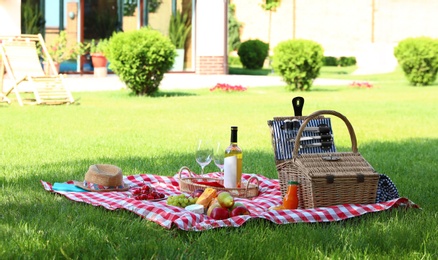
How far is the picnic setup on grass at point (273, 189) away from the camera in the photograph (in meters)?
4.27

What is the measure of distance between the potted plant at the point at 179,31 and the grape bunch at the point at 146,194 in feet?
61.7

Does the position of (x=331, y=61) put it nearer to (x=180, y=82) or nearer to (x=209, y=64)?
(x=209, y=64)

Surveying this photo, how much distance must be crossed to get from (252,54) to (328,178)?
2535 centimetres

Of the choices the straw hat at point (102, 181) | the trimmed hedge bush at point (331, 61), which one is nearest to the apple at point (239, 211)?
the straw hat at point (102, 181)

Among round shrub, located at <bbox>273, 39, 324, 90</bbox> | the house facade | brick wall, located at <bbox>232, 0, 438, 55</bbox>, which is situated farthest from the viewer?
brick wall, located at <bbox>232, 0, 438, 55</bbox>

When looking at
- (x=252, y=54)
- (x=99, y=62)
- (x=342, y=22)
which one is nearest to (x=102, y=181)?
(x=99, y=62)

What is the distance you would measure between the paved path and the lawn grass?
2.48 meters

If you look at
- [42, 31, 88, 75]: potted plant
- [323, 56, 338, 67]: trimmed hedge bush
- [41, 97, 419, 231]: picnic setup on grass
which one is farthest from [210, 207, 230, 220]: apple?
[323, 56, 338, 67]: trimmed hedge bush

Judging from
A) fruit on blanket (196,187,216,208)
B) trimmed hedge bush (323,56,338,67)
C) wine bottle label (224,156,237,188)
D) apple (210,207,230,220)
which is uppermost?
trimmed hedge bush (323,56,338,67)

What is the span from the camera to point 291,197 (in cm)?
457

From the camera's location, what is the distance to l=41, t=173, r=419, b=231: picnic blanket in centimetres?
406

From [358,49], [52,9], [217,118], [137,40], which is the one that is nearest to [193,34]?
[52,9]

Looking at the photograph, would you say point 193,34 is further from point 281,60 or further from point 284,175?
point 284,175

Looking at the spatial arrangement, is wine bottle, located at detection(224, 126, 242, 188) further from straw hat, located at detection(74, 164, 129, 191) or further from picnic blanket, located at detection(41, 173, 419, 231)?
straw hat, located at detection(74, 164, 129, 191)
